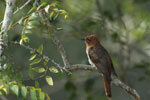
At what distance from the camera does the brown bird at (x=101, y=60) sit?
6121 mm

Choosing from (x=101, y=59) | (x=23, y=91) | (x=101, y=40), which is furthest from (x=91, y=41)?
(x=23, y=91)

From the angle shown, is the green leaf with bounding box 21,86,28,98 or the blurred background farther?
the blurred background

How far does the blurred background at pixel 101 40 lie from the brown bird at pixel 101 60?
0.45 metres

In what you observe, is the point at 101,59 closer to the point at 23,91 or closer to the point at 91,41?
the point at 91,41

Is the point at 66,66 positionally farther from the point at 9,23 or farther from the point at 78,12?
the point at 78,12

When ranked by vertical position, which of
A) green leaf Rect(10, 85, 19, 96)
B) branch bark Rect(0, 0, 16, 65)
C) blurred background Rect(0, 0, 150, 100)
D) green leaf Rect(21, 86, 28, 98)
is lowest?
blurred background Rect(0, 0, 150, 100)

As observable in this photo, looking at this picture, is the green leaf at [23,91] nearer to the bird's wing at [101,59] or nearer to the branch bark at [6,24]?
the branch bark at [6,24]

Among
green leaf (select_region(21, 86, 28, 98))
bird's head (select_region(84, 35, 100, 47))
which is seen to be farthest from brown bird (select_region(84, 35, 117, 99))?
green leaf (select_region(21, 86, 28, 98))

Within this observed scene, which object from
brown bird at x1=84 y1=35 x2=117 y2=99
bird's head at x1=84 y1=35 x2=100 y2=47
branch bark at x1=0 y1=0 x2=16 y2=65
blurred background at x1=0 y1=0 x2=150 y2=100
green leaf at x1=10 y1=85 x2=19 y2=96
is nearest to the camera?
green leaf at x1=10 y1=85 x2=19 y2=96

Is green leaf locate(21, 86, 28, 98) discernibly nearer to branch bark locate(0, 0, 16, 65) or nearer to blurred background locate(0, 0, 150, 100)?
branch bark locate(0, 0, 16, 65)

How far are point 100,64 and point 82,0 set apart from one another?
324 centimetres

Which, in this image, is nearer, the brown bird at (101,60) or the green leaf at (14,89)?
the green leaf at (14,89)

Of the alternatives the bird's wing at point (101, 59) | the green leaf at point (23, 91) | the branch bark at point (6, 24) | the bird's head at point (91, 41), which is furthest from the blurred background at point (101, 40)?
the green leaf at point (23, 91)

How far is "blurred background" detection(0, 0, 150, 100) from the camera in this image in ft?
25.9
